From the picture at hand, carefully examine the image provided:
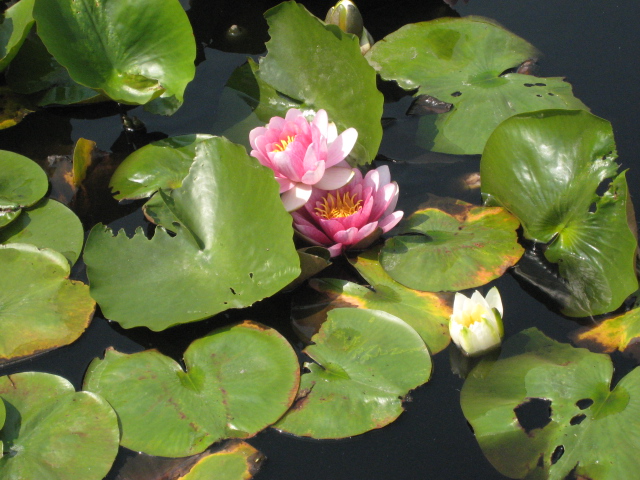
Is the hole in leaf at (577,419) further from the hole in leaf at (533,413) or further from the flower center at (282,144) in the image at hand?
the flower center at (282,144)

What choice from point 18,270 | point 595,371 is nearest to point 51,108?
point 18,270

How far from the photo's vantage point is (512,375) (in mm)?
1931

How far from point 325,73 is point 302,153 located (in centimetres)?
53

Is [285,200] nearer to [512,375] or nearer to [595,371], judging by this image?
[512,375]

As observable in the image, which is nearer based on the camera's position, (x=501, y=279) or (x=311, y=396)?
(x=311, y=396)

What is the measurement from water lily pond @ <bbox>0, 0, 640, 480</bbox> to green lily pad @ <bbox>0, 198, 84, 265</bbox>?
1cm

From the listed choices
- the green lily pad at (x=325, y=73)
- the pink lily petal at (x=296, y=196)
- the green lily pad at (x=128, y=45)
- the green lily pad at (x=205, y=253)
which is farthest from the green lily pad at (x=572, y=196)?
the green lily pad at (x=128, y=45)

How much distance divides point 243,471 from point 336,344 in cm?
51

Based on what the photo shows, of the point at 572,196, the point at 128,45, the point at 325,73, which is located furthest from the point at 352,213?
the point at 128,45

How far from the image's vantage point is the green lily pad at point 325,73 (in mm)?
2422

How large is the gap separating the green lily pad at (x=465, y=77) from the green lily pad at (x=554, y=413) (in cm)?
105

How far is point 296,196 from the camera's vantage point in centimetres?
223

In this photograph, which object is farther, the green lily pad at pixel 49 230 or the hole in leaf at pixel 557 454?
the green lily pad at pixel 49 230

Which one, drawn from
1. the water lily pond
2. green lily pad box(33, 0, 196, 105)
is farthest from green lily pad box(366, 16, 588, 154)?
green lily pad box(33, 0, 196, 105)
